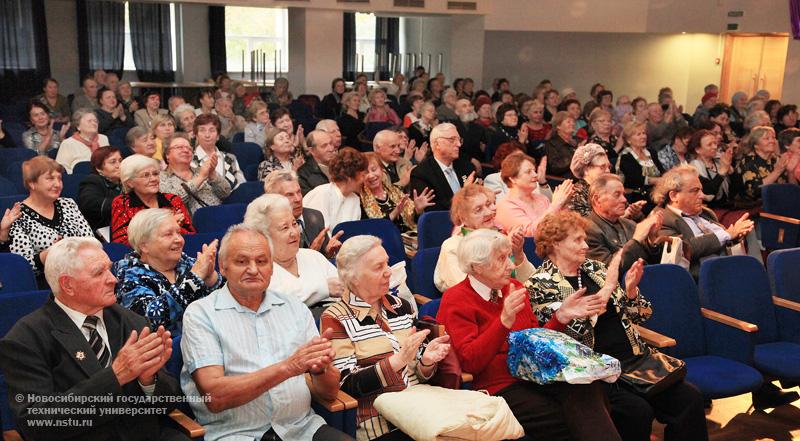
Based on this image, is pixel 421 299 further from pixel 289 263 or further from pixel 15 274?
pixel 15 274

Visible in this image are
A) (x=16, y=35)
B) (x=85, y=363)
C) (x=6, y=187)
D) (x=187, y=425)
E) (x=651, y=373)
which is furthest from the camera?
(x=16, y=35)

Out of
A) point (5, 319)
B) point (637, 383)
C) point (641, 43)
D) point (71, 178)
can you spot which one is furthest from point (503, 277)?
point (641, 43)

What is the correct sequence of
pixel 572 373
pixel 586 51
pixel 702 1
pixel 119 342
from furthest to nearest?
pixel 586 51
pixel 702 1
pixel 572 373
pixel 119 342

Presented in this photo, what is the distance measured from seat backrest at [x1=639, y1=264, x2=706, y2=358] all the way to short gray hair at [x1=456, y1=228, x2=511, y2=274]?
1096mm

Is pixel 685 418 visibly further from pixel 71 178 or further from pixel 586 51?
pixel 586 51

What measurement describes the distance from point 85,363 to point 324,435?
2.75ft

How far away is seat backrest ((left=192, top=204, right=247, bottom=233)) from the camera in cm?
504

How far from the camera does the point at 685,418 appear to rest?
141 inches

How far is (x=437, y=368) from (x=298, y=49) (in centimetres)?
1054

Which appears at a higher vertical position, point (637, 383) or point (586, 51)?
point (586, 51)

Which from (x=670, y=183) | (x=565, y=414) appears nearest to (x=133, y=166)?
(x=565, y=414)

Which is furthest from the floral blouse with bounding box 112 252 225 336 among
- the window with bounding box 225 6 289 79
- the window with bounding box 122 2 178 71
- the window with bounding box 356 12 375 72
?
the window with bounding box 356 12 375 72

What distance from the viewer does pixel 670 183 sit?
4895 mm

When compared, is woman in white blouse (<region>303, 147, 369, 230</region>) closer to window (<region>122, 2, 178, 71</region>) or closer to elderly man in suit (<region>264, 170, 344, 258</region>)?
elderly man in suit (<region>264, 170, 344, 258</region>)
